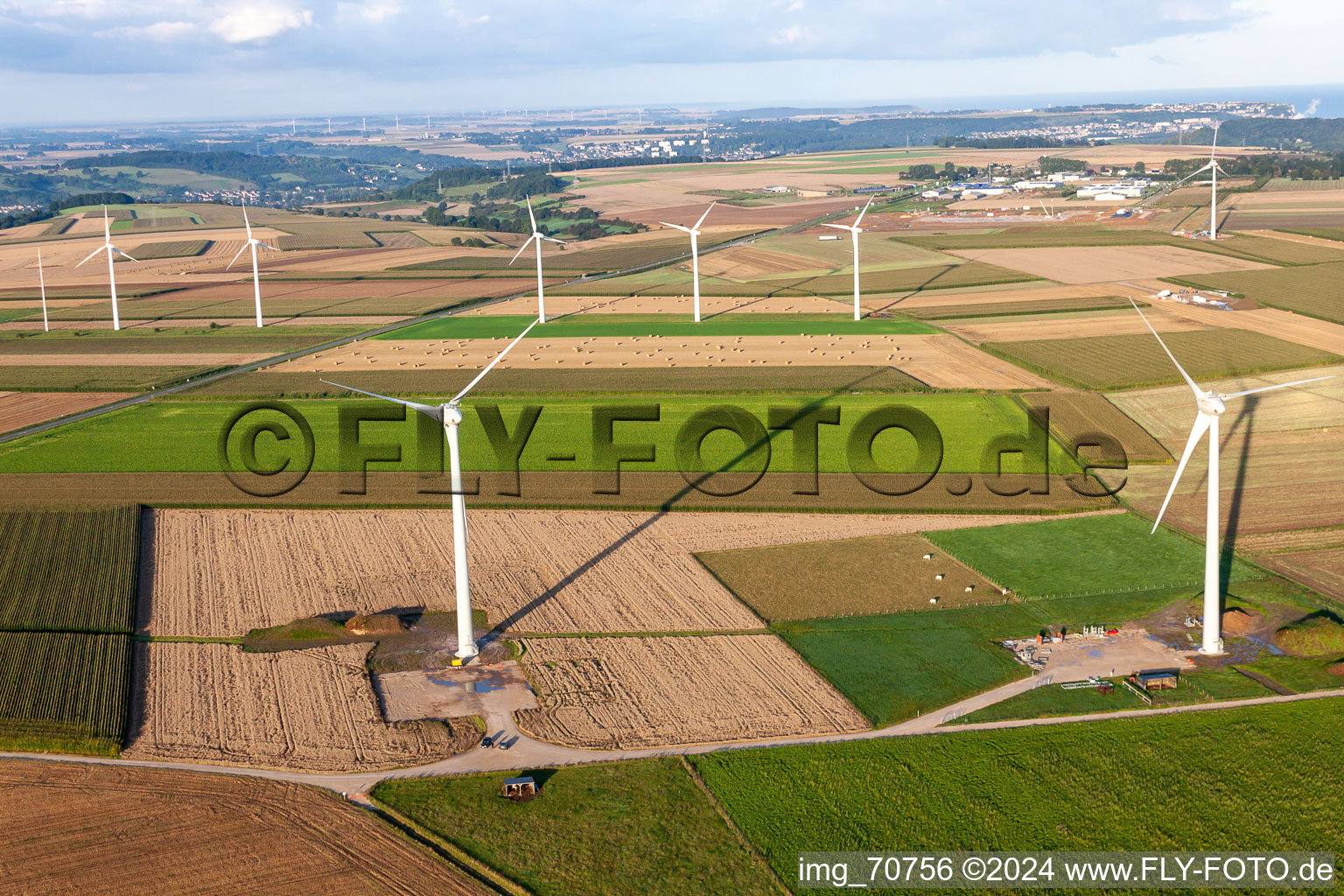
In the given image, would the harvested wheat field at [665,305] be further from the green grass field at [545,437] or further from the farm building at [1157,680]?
the farm building at [1157,680]

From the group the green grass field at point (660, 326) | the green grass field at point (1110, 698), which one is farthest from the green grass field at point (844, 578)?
the green grass field at point (660, 326)

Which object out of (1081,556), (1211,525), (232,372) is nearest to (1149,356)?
(1081,556)

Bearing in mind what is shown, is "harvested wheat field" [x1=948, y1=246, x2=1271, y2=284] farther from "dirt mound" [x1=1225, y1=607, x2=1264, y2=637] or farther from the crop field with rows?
the crop field with rows

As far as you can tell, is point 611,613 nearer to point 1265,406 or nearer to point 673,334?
point 1265,406

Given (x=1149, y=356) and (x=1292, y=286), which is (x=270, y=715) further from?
(x=1292, y=286)

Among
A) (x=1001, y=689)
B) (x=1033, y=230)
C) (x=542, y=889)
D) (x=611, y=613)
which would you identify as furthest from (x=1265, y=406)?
(x=1033, y=230)
